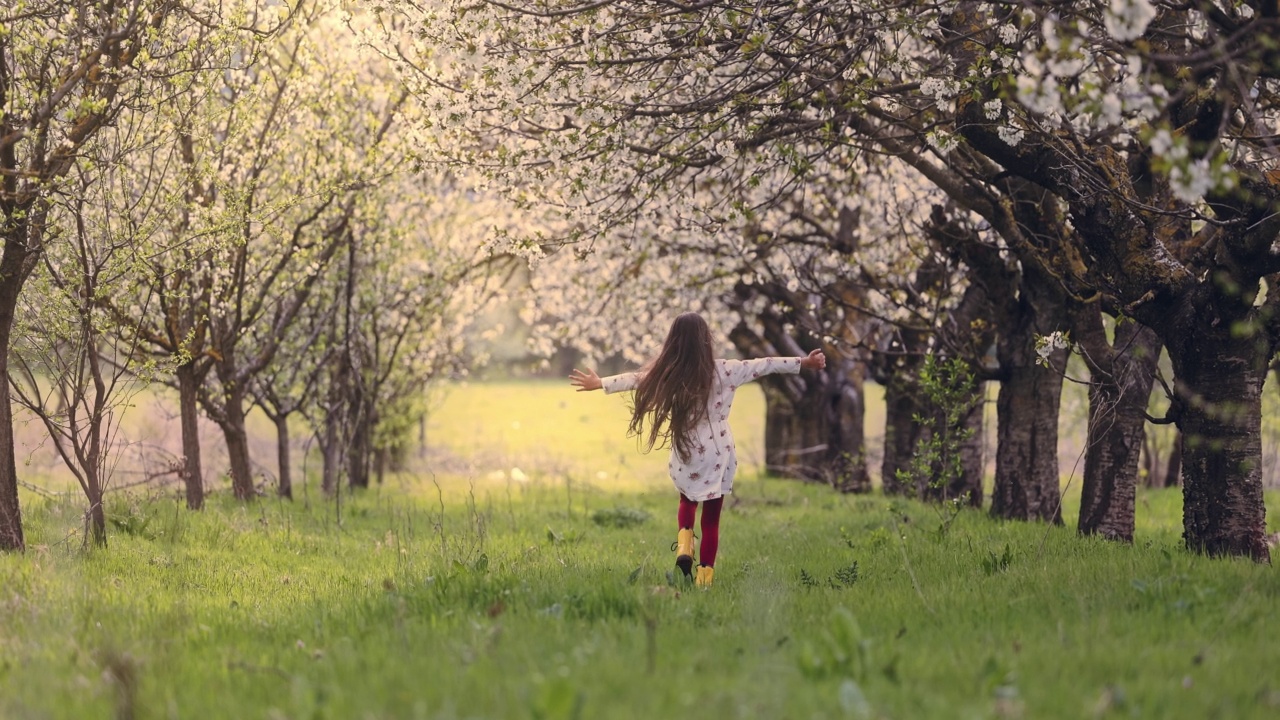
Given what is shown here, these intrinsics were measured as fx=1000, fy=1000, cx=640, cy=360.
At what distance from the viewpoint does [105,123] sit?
315 inches

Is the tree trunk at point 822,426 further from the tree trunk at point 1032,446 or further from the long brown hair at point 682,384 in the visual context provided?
the long brown hair at point 682,384

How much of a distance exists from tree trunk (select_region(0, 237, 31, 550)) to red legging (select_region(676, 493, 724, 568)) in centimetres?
535

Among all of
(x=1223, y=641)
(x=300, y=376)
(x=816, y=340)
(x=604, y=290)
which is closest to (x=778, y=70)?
(x=1223, y=641)

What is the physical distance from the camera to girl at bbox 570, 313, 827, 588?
26.6ft

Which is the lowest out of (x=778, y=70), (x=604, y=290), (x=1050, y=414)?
(x=1050, y=414)

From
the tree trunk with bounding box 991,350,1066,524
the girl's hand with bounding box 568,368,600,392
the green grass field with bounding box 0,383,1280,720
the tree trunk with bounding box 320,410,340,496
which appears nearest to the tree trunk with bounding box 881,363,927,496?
the tree trunk with bounding box 991,350,1066,524

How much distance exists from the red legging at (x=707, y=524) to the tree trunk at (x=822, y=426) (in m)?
9.61

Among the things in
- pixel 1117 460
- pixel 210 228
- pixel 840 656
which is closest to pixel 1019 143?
pixel 1117 460

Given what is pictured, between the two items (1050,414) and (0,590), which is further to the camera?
(1050,414)

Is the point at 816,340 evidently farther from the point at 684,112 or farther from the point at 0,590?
the point at 0,590

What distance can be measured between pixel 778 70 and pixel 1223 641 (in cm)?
543

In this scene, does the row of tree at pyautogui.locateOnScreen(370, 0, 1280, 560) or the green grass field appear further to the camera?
the row of tree at pyautogui.locateOnScreen(370, 0, 1280, 560)

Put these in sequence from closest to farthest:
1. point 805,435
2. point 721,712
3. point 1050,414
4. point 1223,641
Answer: point 721,712, point 1223,641, point 1050,414, point 805,435

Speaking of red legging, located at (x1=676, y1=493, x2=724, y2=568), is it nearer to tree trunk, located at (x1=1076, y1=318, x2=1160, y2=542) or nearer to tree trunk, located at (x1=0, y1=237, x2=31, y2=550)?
tree trunk, located at (x1=1076, y1=318, x2=1160, y2=542)
